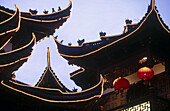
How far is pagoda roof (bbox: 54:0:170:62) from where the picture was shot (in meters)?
14.2

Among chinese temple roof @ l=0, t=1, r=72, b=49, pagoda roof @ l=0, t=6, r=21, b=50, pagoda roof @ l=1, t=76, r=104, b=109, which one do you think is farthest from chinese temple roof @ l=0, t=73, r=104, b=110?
chinese temple roof @ l=0, t=1, r=72, b=49

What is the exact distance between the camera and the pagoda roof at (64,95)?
15945 mm

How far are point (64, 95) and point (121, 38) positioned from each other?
171 inches

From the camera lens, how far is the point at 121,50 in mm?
15750

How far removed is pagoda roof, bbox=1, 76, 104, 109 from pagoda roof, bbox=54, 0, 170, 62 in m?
1.53

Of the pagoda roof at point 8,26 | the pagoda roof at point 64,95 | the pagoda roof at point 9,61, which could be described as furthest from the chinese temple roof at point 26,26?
the pagoda roof at point 64,95

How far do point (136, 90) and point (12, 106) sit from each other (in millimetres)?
5913

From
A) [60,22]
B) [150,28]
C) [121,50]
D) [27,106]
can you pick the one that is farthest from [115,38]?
[60,22]

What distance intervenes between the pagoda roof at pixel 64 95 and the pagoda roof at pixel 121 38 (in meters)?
1.53

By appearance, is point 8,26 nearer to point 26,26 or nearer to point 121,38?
point 26,26

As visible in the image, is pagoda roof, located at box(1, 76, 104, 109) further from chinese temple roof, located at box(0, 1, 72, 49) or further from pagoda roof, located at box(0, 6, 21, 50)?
chinese temple roof, located at box(0, 1, 72, 49)

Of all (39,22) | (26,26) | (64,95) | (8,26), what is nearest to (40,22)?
(39,22)

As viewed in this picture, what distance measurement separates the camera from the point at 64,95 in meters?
17.2

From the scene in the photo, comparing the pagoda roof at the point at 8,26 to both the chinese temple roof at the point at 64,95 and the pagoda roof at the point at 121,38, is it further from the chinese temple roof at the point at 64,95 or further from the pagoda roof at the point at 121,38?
the chinese temple roof at the point at 64,95
